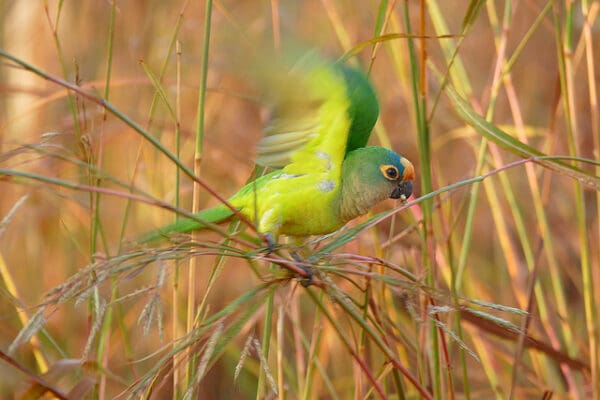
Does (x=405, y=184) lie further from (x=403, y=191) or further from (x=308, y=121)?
(x=308, y=121)

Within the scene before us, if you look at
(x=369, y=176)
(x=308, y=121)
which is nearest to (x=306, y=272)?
(x=308, y=121)

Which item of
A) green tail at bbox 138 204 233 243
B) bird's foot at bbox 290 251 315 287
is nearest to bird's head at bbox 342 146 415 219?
green tail at bbox 138 204 233 243

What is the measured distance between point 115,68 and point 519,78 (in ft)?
4.88

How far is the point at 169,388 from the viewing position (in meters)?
1.93

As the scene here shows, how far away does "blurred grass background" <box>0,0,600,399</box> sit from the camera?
90 centimetres

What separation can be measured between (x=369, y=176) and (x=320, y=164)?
8 cm

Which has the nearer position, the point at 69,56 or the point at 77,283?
the point at 77,283

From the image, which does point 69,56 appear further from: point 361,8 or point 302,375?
point 302,375

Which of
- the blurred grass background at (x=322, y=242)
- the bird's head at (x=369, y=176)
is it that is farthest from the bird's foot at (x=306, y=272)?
the bird's head at (x=369, y=176)

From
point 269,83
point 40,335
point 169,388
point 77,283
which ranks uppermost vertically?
point 269,83

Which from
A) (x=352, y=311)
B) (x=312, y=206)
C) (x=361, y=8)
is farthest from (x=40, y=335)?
(x=361, y=8)

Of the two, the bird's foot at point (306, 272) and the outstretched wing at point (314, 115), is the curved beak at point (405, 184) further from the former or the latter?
the bird's foot at point (306, 272)

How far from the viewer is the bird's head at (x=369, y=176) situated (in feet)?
3.56

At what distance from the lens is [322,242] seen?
3.85ft
